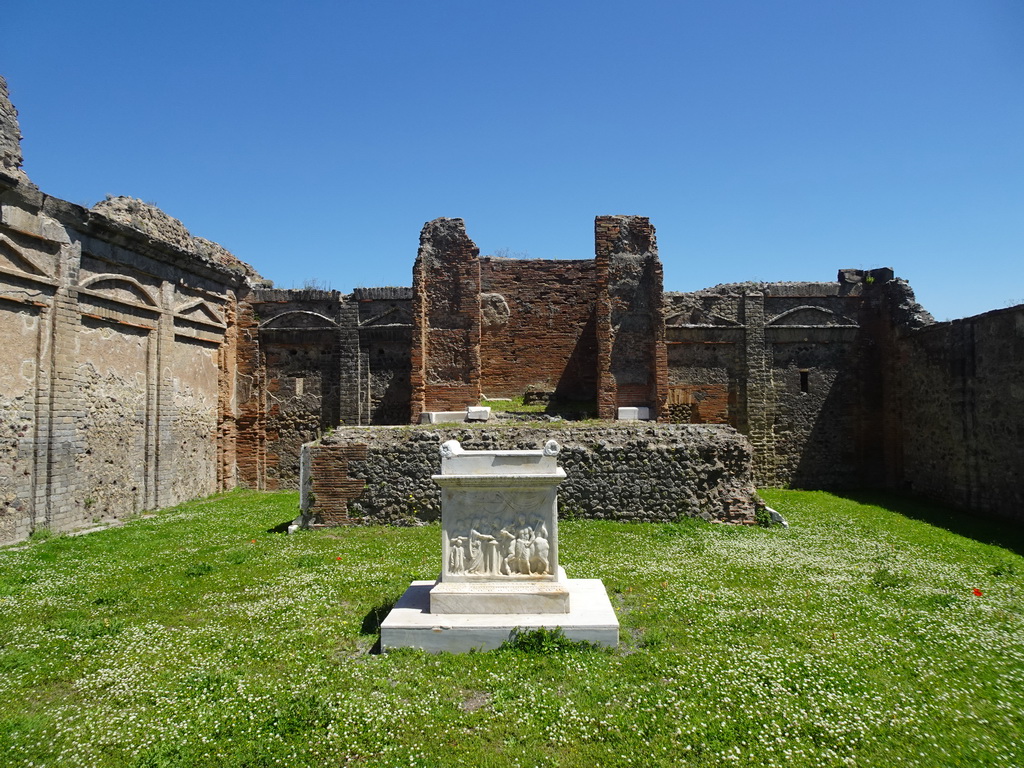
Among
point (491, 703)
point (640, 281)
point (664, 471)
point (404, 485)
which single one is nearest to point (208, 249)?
point (404, 485)

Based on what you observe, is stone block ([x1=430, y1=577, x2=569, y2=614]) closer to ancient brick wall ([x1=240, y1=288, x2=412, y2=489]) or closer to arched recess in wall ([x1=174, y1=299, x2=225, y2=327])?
ancient brick wall ([x1=240, y1=288, x2=412, y2=489])

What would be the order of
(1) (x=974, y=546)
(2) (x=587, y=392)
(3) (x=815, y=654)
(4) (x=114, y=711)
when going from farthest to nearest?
(2) (x=587, y=392)
(1) (x=974, y=546)
(3) (x=815, y=654)
(4) (x=114, y=711)

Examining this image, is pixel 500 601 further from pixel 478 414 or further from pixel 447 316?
pixel 447 316

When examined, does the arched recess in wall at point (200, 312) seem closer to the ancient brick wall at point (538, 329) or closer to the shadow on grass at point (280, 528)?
the shadow on grass at point (280, 528)

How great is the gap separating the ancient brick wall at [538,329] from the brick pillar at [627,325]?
6.00 ft

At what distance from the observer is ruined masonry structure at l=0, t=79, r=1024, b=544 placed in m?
11.2

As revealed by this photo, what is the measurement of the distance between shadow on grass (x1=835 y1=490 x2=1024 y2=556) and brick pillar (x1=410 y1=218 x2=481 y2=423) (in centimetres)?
992

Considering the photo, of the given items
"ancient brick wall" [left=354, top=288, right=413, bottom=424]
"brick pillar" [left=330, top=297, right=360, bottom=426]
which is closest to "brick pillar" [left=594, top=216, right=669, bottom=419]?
"ancient brick wall" [left=354, top=288, right=413, bottom=424]

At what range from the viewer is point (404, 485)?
1139cm

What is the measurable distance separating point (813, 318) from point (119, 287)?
17.4m

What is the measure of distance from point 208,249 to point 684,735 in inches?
710

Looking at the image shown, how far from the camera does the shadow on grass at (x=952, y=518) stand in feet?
33.4

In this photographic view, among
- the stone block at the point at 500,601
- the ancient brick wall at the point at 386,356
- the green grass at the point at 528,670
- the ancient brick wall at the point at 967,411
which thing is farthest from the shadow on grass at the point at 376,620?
the ancient brick wall at the point at 967,411

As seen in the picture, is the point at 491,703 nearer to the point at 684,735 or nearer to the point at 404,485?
the point at 684,735
